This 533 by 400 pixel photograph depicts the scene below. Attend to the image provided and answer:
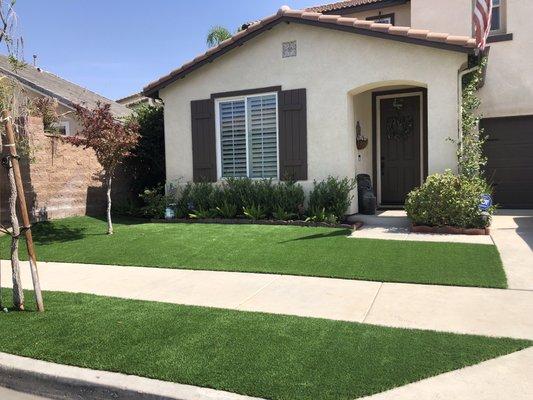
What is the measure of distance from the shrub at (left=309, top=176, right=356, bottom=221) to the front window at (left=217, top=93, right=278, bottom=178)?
1.26 meters

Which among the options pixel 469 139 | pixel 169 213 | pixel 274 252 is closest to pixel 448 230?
pixel 469 139

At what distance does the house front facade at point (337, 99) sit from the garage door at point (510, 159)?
45 mm

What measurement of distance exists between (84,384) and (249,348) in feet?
3.98

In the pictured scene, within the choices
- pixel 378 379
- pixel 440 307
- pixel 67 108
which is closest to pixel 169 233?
pixel 440 307

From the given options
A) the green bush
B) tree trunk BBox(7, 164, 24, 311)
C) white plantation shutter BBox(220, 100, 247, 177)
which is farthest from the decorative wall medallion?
tree trunk BBox(7, 164, 24, 311)

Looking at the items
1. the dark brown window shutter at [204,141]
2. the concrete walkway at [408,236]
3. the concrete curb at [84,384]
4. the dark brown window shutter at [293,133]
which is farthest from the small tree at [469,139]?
the concrete curb at [84,384]

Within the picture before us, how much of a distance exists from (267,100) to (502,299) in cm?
698

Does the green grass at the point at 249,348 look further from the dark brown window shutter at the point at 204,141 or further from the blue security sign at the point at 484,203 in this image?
the dark brown window shutter at the point at 204,141

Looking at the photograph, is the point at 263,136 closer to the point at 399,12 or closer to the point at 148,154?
the point at 148,154

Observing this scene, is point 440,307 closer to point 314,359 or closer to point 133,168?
point 314,359

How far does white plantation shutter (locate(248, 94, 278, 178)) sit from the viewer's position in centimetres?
1044

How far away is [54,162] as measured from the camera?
1040 cm

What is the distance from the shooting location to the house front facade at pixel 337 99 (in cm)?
905

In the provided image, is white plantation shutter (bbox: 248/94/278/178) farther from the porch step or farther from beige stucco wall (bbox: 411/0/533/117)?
beige stucco wall (bbox: 411/0/533/117)
